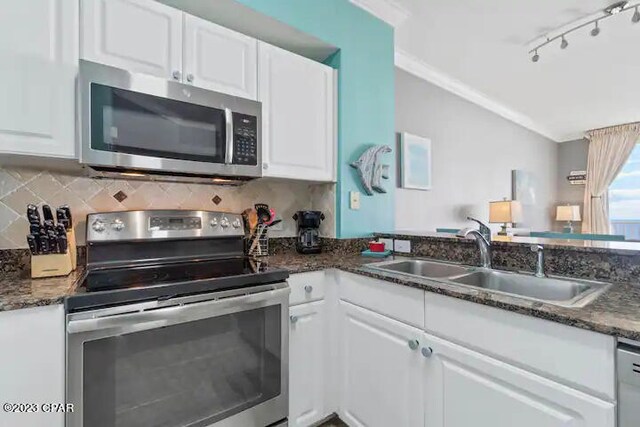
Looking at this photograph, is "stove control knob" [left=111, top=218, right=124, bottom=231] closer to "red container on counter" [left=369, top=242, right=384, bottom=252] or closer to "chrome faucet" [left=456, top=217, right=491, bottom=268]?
"red container on counter" [left=369, top=242, right=384, bottom=252]

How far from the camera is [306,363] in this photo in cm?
148

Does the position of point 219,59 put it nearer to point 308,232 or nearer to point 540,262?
point 308,232

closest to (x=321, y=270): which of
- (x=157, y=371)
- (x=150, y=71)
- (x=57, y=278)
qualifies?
(x=157, y=371)

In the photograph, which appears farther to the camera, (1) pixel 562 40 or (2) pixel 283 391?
(1) pixel 562 40

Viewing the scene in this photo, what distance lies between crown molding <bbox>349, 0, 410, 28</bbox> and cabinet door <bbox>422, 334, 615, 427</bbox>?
208cm

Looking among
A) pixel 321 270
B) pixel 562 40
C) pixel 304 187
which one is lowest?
pixel 321 270

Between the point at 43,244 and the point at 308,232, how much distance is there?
49.9 inches

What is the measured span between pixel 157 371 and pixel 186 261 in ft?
1.91

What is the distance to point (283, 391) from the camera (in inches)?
52.9

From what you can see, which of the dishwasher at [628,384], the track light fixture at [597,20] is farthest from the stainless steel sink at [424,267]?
the track light fixture at [597,20]

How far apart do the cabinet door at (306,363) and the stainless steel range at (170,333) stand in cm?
9

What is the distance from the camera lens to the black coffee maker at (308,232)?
77.4 inches

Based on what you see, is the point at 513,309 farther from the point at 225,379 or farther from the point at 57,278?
the point at 57,278

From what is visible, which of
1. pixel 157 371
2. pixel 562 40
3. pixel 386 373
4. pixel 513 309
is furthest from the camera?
pixel 562 40
